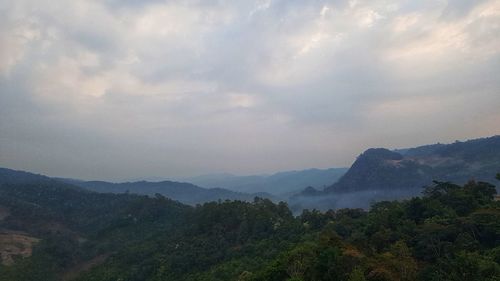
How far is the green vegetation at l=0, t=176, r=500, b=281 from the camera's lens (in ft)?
83.0

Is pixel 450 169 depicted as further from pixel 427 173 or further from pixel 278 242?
pixel 278 242

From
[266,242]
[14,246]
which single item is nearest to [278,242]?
[266,242]

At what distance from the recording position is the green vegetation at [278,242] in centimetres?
2530

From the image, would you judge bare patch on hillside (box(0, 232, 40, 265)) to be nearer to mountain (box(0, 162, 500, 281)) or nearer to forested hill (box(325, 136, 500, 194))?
mountain (box(0, 162, 500, 281))

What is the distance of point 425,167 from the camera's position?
194 m

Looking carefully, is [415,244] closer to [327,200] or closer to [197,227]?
[197,227]

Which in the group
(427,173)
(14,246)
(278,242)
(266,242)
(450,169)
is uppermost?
(450,169)

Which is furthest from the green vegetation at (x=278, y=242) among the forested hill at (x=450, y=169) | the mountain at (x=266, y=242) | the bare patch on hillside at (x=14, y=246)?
the forested hill at (x=450, y=169)

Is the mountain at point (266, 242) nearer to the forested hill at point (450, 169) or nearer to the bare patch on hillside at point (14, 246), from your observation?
the bare patch on hillside at point (14, 246)

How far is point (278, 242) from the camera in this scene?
50.1 metres

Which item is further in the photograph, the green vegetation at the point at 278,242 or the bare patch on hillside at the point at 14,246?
the bare patch on hillside at the point at 14,246

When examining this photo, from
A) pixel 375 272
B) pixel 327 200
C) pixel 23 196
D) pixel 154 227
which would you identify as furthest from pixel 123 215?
pixel 327 200

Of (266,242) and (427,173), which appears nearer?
(266,242)

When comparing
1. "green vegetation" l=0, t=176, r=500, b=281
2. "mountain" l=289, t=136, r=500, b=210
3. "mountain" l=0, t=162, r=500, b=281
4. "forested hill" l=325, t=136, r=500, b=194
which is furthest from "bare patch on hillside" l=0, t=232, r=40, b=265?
"forested hill" l=325, t=136, r=500, b=194
